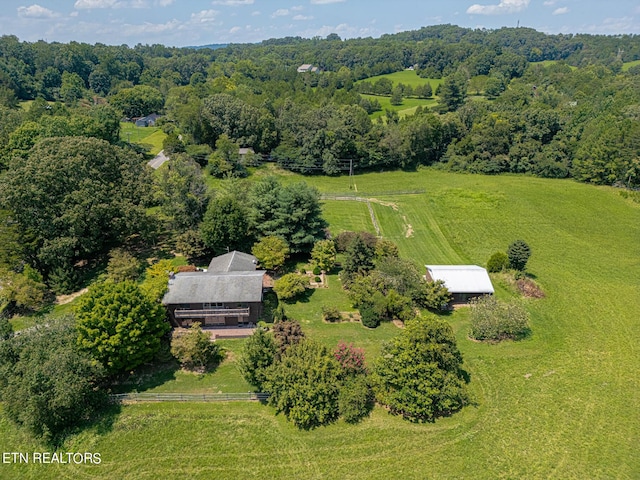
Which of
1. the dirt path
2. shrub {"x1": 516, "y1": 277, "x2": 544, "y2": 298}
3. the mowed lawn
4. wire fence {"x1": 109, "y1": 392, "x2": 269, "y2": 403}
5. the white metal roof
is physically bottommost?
the mowed lawn

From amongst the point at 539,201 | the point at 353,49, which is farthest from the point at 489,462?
the point at 353,49

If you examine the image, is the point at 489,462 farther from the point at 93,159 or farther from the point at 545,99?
the point at 545,99

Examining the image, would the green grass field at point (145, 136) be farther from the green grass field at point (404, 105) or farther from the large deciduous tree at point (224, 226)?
the green grass field at point (404, 105)

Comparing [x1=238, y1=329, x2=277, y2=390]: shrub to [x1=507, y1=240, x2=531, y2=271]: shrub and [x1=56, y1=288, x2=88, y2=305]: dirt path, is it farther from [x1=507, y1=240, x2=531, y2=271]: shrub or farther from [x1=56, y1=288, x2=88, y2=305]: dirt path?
[x1=507, y1=240, x2=531, y2=271]: shrub

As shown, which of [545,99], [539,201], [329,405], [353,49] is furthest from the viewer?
[353,49]

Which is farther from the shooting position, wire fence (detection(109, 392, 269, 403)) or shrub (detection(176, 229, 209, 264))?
shrub (detection(176, 229, 209, 264))

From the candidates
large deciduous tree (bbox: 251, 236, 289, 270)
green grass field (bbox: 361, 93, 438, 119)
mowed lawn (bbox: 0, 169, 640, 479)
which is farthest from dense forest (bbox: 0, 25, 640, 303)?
mowed lawn (bbox: 0, 169, 640, 479)
